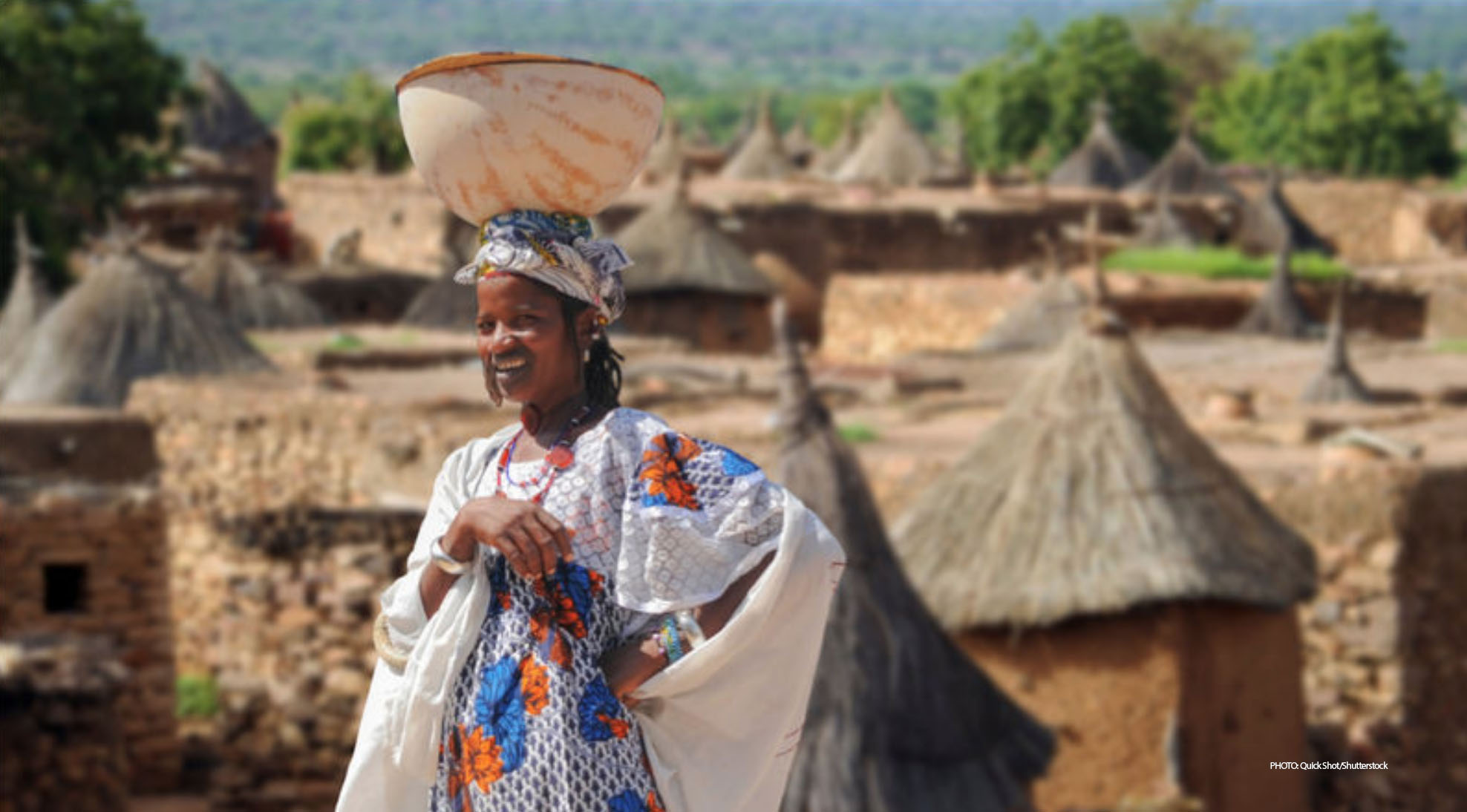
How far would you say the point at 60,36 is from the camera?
28.5 metres

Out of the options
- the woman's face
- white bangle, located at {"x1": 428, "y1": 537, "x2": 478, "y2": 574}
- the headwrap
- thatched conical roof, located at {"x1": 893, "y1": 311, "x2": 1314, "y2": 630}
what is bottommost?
thatched conical roof, located at {"x1": 893, "y1": 311, "x2": 1314, "y2": 630}

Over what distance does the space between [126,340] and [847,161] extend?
990 inches

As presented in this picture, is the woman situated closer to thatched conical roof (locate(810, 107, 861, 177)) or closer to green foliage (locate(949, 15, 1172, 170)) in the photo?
thatched conical roof (locate(810, 107, 861, 177))

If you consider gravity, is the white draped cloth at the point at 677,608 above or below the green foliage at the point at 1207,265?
above

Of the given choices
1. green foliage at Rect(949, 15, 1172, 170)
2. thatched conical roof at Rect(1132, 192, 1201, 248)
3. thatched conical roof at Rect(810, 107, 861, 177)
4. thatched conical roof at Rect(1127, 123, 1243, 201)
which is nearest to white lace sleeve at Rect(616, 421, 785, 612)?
thatched conical roof at Rect(1132, 192, 1201, 248)

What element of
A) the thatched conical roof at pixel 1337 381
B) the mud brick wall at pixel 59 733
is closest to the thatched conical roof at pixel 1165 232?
the thatched conical roof at pixel 1337 381

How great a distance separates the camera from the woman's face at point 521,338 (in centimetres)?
379

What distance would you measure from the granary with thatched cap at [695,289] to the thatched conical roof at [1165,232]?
20.5ft

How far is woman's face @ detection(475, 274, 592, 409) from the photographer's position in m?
3.79

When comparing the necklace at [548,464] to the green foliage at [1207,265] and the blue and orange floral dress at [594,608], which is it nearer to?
the blue and orange floral dress at [594,608]

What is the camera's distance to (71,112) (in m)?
28.0

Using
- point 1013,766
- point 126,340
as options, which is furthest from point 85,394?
point 1013,766

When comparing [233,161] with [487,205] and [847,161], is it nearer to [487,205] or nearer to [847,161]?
[847,161]

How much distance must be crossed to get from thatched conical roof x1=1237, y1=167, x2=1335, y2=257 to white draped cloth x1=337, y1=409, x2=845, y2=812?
33551mm
